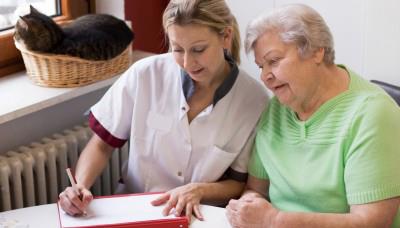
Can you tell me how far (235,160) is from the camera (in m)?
1.99

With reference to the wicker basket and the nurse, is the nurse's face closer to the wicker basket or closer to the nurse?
the nurse

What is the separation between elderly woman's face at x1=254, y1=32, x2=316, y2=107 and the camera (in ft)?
5.56

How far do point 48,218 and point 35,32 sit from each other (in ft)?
2.40

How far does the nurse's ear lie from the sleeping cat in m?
0.58

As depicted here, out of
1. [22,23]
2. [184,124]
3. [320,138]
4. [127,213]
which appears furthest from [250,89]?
[22,23]

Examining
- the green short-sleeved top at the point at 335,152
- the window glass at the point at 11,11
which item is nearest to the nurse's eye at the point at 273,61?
the green short-sleeved top at the point at 335,152

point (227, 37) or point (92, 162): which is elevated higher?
point (227, 37)

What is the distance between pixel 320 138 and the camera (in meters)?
1.74

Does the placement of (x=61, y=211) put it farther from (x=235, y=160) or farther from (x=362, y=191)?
(x=362, y=191)

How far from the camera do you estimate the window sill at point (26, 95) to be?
6.91 feet

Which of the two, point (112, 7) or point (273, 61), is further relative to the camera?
point (112, 7)

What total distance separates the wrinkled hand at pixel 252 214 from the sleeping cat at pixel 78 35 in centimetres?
86

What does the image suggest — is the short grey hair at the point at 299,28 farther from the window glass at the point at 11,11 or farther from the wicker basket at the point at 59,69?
the window glass at the point at 11,11

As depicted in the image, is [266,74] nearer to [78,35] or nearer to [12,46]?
[78,35]
